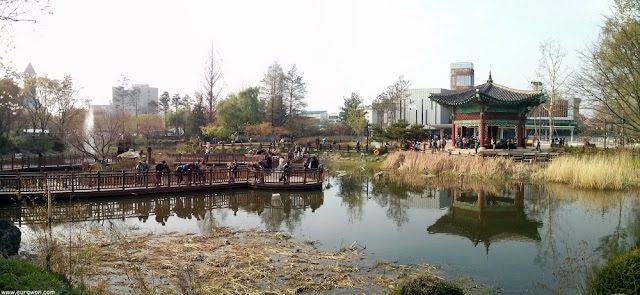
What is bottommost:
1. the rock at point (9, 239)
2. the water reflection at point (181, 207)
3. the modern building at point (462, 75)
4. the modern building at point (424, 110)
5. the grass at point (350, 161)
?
the water reflection at point (181, 207)

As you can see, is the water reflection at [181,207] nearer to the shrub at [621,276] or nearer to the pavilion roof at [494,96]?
the shrub at [621,276]

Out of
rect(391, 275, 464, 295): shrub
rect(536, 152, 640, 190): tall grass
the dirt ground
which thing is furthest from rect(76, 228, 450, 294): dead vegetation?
rect(536, 152, 640, 190): tall grass

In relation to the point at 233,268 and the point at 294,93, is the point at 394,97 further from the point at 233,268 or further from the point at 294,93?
the point at 233,268

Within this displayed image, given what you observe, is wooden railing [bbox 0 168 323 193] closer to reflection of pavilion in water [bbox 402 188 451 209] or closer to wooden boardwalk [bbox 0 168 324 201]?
wooden boardwalk [bbox 0 168 324 201]

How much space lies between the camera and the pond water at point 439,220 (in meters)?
10.7

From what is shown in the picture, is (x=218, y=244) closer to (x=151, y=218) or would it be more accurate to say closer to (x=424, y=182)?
(x=151, y=218)

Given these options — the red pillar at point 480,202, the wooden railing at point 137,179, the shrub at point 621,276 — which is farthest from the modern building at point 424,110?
the shrub at point 621,276

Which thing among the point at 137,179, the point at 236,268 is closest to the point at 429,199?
the point at 236,268

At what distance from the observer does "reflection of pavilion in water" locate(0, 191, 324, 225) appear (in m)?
15.9

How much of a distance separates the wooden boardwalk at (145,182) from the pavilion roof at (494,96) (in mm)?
16688

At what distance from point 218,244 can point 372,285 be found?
4811 mm

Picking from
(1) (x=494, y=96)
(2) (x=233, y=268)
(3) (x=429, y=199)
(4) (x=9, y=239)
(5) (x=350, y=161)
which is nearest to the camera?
(4) (x=9, y=239)

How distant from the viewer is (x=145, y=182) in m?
20.0

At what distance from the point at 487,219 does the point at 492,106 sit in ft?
66.7
